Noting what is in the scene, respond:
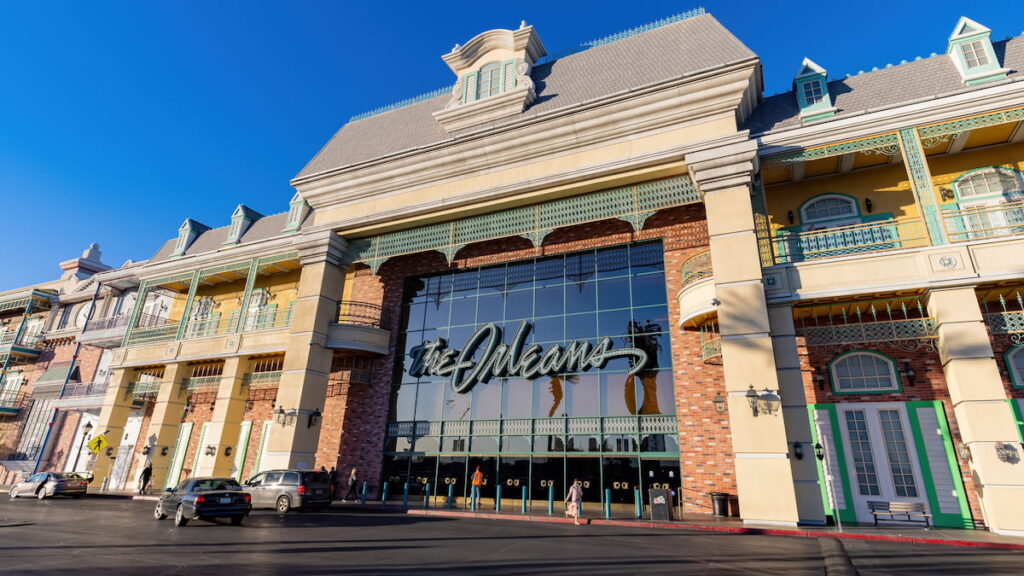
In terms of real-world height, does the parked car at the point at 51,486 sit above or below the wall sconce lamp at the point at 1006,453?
below

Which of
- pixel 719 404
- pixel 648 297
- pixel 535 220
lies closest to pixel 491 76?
pixel 535 220

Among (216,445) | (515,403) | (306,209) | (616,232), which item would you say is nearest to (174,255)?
(306,209)

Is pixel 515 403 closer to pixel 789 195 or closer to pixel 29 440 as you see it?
pixel 789 195

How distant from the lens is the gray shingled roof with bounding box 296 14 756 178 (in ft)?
58.7

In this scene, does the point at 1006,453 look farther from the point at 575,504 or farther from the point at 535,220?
the point at 535,220

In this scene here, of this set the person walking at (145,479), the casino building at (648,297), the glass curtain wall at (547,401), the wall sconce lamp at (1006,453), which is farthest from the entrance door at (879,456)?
the person walking at (145,479)

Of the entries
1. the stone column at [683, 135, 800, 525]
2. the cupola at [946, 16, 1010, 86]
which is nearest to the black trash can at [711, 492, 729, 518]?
the stone column at [683, 135, 800, 525]

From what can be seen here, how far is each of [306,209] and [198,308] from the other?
9088mm

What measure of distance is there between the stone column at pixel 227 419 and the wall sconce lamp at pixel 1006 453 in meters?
26.3

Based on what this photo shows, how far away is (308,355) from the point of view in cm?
2070

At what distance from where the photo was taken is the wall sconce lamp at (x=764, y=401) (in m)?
13.5

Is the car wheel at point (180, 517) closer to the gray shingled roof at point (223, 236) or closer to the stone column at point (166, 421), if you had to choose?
the stone column at point (166, 421)

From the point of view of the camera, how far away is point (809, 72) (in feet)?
56.6

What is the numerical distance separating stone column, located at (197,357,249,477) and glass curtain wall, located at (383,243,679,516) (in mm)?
7609
